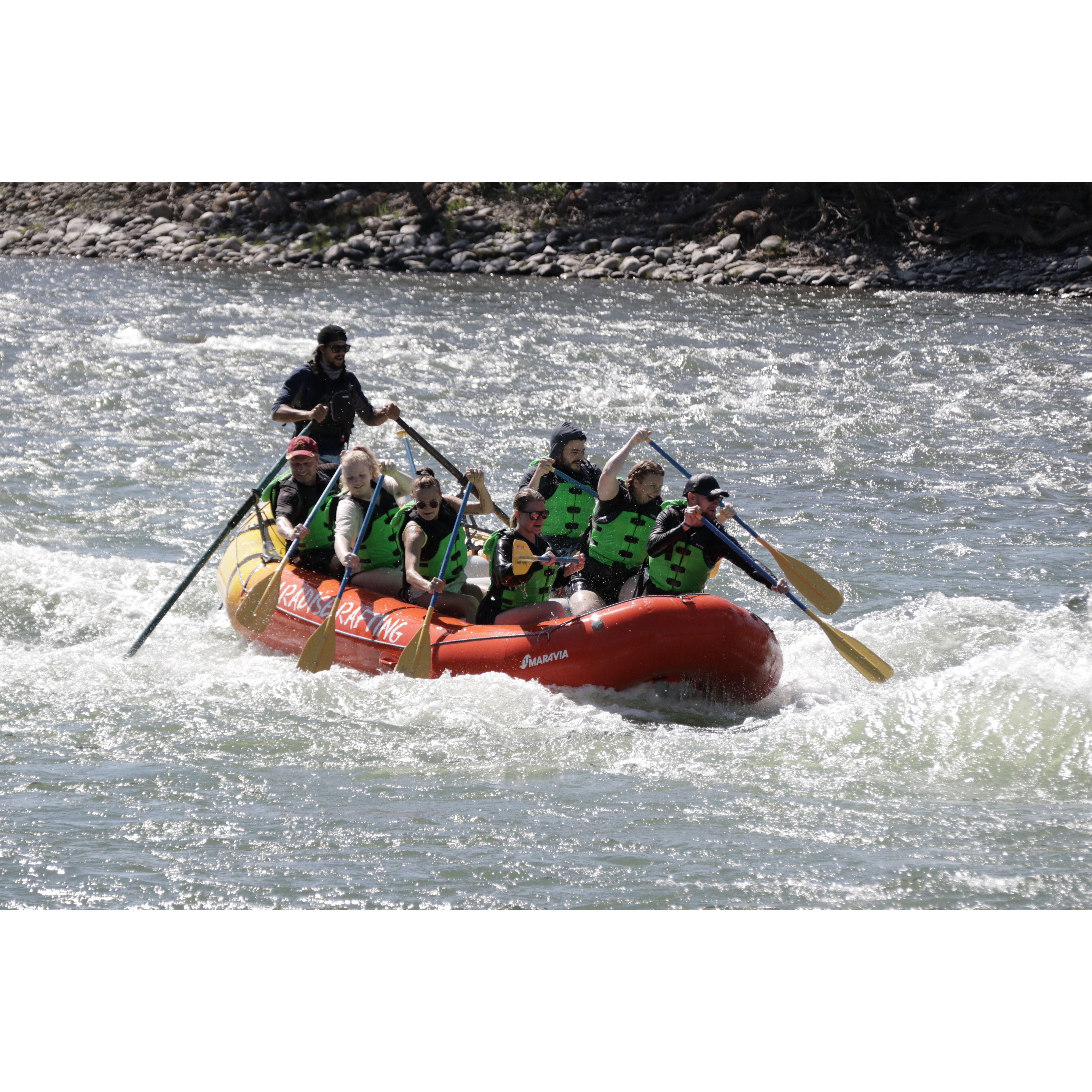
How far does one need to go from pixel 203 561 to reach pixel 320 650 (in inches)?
59.9

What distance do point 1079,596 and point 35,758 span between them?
6.31m

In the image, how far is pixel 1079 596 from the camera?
8.73 m

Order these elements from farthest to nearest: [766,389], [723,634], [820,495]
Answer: [766,389]
[820,495]
[723,634]

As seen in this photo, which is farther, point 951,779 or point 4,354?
point 4,354

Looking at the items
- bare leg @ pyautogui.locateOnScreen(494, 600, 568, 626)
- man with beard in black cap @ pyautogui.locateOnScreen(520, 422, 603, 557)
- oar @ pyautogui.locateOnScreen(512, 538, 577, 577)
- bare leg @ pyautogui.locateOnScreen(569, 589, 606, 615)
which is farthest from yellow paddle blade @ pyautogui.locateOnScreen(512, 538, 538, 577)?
man with beard in black cap @ pyautogui.locateOnScreen(520, 422, 603, 557)

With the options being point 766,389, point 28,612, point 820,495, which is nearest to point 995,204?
point 766,389

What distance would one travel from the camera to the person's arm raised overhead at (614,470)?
6785mm

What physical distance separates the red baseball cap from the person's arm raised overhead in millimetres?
1757

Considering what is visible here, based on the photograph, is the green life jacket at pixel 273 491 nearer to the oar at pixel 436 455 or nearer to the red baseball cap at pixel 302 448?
the red baseball cap at pixel 302 448

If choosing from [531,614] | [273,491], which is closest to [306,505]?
[273,491]

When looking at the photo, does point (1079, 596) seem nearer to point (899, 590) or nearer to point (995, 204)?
point (899, 590)

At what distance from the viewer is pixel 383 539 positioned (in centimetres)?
762

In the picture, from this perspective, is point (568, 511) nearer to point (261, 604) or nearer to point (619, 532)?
point (619, 532)

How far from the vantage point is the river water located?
4.98m
